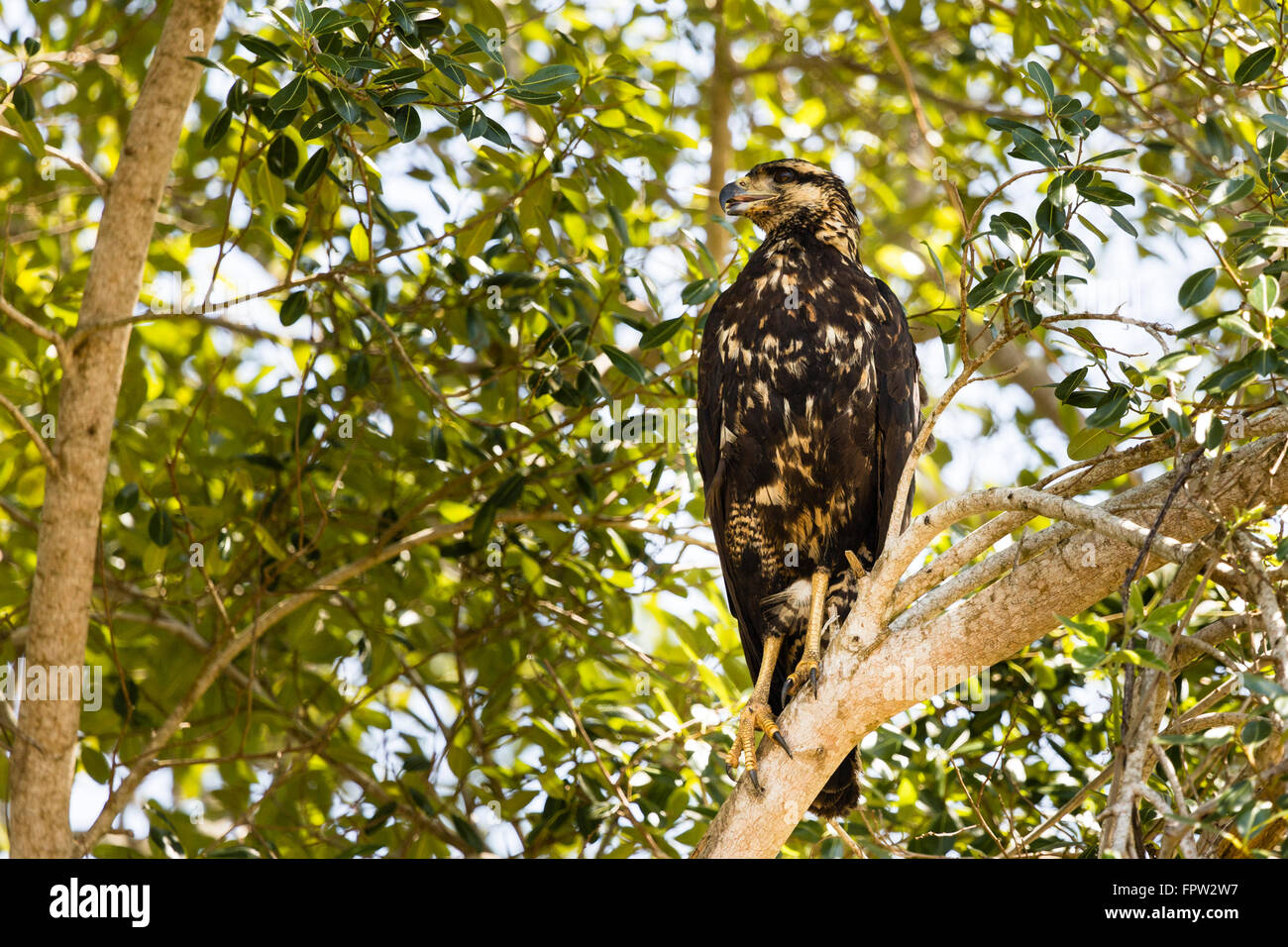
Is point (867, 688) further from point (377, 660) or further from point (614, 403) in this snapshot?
point (377, 660)

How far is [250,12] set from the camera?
2.54 metres

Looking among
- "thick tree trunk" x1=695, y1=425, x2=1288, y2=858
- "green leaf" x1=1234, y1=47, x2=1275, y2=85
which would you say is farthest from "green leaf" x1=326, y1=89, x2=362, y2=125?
"green leaf" x1=1234, y1=47, x2=1275, y2=85

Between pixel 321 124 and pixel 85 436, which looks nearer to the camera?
pixel 321 124

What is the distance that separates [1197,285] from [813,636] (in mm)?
1493

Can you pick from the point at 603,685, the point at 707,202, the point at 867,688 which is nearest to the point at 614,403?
the point at 603,685

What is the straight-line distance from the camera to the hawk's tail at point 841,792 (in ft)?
10.6

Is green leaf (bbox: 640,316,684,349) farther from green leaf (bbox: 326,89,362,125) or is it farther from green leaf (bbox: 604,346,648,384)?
green leaf (bbox: 326,89,362,125)

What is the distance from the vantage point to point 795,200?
390cm

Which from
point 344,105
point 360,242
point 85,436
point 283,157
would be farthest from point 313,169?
point 85,436

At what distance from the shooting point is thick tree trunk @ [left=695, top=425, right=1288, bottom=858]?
7.91 feet

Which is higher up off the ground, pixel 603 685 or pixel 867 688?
pixel 603 685

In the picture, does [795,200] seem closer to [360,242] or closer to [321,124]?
[360,242]
